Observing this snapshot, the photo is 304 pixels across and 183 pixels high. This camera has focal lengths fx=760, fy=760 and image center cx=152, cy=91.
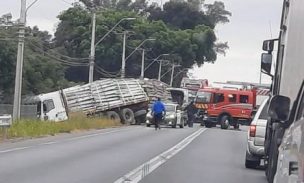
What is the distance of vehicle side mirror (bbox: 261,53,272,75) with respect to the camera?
15.0 m

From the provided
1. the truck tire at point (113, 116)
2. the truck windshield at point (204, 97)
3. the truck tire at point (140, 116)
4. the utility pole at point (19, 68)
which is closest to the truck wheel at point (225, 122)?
the truck windshield at point (204, 97)

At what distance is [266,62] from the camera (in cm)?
1506

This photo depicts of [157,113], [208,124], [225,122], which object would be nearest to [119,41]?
[208,124]

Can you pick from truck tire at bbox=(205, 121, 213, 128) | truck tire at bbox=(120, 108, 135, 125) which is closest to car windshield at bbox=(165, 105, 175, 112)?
truck tire at bbox=(205, 121, 213, 128)

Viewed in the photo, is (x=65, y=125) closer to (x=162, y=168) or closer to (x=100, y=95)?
(x=100, y=95)

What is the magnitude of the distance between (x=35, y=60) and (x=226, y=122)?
A: 1848 cm

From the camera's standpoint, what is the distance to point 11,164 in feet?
54.0

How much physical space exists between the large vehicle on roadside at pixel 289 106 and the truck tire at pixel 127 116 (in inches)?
1410

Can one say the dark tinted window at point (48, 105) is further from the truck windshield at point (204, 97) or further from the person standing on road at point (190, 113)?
the truck windshield at point (204, 97)

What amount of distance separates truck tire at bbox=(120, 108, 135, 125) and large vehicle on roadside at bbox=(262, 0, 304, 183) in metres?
35.8

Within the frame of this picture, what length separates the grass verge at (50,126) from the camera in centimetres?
2943

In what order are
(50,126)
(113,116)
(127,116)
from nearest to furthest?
(50,126) → (113,116) → (127,116)

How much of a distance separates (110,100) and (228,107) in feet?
26.4

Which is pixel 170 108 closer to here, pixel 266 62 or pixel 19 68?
pixel 19 68
